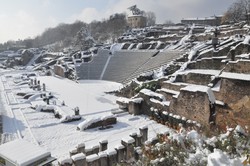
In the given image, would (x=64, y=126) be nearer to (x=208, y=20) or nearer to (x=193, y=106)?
(x=193, y=106)

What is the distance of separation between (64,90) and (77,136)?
17.9 m

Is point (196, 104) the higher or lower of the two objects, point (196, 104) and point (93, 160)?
the higher

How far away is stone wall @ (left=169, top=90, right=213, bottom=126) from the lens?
1262 centimetres

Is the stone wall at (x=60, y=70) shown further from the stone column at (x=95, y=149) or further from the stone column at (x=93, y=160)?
the stone column at (x=93, y=160)

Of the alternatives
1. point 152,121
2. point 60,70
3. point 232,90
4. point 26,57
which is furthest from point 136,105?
point 26,57

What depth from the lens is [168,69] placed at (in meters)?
23.7

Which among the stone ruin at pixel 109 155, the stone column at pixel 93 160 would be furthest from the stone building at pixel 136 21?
the stone column at pixel 93 160

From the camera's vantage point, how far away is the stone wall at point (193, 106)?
497 inches

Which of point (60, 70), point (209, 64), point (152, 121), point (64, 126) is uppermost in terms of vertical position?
point (209, 64)

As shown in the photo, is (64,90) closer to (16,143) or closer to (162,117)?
(162,117)

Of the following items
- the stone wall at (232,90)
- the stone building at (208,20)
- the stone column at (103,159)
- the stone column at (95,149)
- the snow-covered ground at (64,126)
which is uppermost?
the stone building at (208,20)

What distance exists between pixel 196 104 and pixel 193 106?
9.5 inches

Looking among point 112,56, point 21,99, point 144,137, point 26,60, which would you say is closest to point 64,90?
point 21,99

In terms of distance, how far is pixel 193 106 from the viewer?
523 inches
